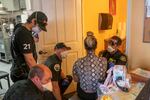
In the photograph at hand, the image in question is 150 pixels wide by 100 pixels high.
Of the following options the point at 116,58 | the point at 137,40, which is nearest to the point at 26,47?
the point at 116,58

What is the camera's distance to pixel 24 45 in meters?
2.10

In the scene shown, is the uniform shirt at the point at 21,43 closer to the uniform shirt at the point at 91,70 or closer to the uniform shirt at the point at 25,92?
the uniform shirt at the point at 91,70

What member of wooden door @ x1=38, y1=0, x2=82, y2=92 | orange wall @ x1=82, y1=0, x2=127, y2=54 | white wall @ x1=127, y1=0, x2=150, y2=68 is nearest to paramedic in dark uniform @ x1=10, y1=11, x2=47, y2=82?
wooden door @ x1=38, y1=0, x2=82, y2=92

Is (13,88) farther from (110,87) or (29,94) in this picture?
(110,87)

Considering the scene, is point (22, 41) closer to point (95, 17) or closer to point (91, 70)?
point (91, 70)

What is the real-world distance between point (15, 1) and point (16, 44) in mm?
4010

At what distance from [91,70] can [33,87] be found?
0.66 metres

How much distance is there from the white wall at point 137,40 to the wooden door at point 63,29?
3.37ft

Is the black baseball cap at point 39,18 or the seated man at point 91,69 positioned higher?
the black baseball cap at point 39,18

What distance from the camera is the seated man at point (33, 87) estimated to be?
129cm

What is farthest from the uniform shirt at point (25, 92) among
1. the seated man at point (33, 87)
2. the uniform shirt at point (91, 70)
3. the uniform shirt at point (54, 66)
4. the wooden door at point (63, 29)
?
the wooden door at point (63, 29)

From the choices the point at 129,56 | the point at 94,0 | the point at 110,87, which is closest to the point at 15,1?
the point at 94,0

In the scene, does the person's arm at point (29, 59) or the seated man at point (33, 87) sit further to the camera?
the person's arm at point (29, 59)

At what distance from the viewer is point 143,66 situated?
6.64 ft
